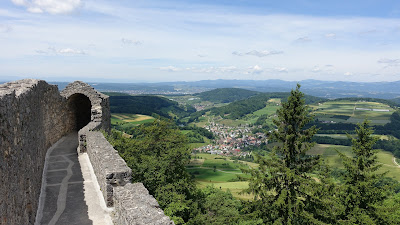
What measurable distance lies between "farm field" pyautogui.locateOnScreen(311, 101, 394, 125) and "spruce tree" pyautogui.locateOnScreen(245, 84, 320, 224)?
5681 inches

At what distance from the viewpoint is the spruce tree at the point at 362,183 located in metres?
16.7

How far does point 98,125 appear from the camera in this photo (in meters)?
16.2

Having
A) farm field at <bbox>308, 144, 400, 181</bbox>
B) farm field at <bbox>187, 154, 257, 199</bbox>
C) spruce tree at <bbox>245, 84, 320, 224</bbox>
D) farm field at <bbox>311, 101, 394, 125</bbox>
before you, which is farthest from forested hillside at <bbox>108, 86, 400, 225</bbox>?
farm field at <bbox>311, 101, 394, 125</bbox>

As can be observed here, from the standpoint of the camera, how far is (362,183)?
16.5 meters

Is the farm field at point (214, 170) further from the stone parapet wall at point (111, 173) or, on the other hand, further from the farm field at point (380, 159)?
the stone parapet wall at point (111, 173)

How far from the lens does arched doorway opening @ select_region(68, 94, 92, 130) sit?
69.2 feet

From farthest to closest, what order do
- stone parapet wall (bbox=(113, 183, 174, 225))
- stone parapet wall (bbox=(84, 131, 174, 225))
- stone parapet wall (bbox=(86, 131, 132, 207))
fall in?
1. stone parapet wall (bbox=(86, 131, 132, 207))
2. stone parapet wall (bbox=(84, 131, 174, 225))
3. stone parapet wall (bbox=(113, 183, 174, 225))

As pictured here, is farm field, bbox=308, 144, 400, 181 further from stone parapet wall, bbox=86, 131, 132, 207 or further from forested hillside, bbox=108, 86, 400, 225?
stone parapet wall, bbox=86, 131, 132, 207

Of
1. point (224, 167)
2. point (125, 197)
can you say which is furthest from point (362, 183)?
point (224, 167)

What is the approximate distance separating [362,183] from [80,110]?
70.2 feet

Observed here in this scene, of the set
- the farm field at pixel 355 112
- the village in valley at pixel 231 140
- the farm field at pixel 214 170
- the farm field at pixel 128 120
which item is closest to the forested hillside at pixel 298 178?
the farm field at pixel 214 170

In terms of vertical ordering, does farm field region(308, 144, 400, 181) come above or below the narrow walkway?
below

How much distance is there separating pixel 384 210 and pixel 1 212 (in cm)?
1938

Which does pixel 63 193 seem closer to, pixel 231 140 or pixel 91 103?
pixel 91 103
